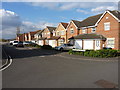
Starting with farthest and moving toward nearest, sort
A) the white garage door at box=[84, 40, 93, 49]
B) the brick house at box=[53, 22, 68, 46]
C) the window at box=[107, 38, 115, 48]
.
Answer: the brick house at box=[53, 22, 68, 46] < the white garage door at box=[84, 40, 93, 49] < the window at box=[107, 38, 115, 48]

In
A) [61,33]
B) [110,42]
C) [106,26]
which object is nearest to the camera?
[110,42]

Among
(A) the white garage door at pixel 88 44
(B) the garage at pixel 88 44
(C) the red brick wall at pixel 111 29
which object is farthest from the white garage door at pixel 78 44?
(C) the red brick wall at pixel 111 29

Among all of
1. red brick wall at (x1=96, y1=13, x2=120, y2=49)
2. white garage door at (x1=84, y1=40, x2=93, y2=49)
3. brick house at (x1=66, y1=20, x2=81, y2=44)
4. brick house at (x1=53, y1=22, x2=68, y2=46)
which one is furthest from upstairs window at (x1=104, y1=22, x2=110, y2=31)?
brick house at (x1=53, y1=22, x2=68, y2=46)

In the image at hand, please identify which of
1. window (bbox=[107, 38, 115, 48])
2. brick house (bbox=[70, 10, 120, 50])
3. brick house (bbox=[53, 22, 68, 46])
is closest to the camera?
brick house (bbox=[70, 10, 120, 50])

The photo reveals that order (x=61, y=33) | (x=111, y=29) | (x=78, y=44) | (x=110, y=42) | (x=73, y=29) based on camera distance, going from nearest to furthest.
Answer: (x=111, y=29) → (x=110, y=42) → (x=78, y=44) → (x=73, y=29) → (x=61, y=33)

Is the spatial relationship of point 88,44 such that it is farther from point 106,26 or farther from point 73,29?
point 73,29

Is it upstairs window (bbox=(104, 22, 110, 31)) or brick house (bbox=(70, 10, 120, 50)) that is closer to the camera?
brick house (bbox=(70, 10, 120, 50))

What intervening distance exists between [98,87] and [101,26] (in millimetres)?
19243

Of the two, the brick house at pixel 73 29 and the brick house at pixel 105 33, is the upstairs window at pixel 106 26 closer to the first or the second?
the brick house at pixel 105 33

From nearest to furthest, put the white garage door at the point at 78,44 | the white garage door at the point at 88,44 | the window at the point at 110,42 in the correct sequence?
the window at the point at 110,42 < the white garage door at the point at 88,44 < the white garage door at the point at 78,44

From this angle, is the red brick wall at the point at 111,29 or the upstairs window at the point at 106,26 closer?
the red brick wall at the point at 111,29

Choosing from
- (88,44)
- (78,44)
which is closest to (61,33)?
(78,44)

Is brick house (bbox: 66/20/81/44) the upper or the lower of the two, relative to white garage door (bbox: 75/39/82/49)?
upper

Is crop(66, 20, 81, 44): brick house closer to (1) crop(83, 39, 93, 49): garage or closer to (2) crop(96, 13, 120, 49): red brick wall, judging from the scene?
(1) crop(83, 39, 93, 49): garage
